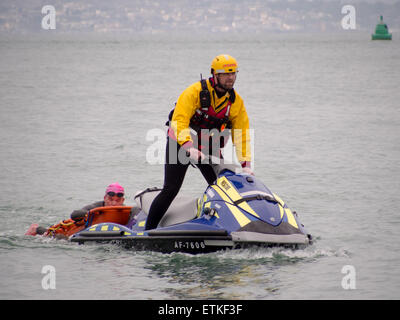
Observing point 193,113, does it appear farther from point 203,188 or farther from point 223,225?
point 203,188

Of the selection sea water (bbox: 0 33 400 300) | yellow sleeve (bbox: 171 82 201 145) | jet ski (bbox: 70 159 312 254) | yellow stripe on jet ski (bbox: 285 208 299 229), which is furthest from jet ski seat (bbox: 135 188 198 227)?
yellow stripe on jet ski (bbox: 285 208 299 229)

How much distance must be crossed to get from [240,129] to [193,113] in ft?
2.04

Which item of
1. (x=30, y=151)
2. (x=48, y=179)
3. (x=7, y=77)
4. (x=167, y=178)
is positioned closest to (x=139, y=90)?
(x=7, y=77)

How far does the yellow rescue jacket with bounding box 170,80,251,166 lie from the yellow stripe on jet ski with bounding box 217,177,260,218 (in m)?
0.38

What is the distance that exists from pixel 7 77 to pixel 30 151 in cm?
3755

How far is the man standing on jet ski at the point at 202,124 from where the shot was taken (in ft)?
25.4

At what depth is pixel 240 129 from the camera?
8188 millimetres

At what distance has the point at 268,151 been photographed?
19297mm

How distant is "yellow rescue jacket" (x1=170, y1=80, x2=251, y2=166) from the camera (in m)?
7.76

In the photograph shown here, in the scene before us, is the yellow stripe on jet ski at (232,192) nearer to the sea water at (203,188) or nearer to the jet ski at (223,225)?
the jet ski at (223,225)

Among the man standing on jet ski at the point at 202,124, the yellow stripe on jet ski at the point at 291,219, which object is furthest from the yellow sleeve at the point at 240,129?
the yellow stripe on jet ski at the point at 291,219

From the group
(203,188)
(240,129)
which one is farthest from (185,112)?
(203,188)
